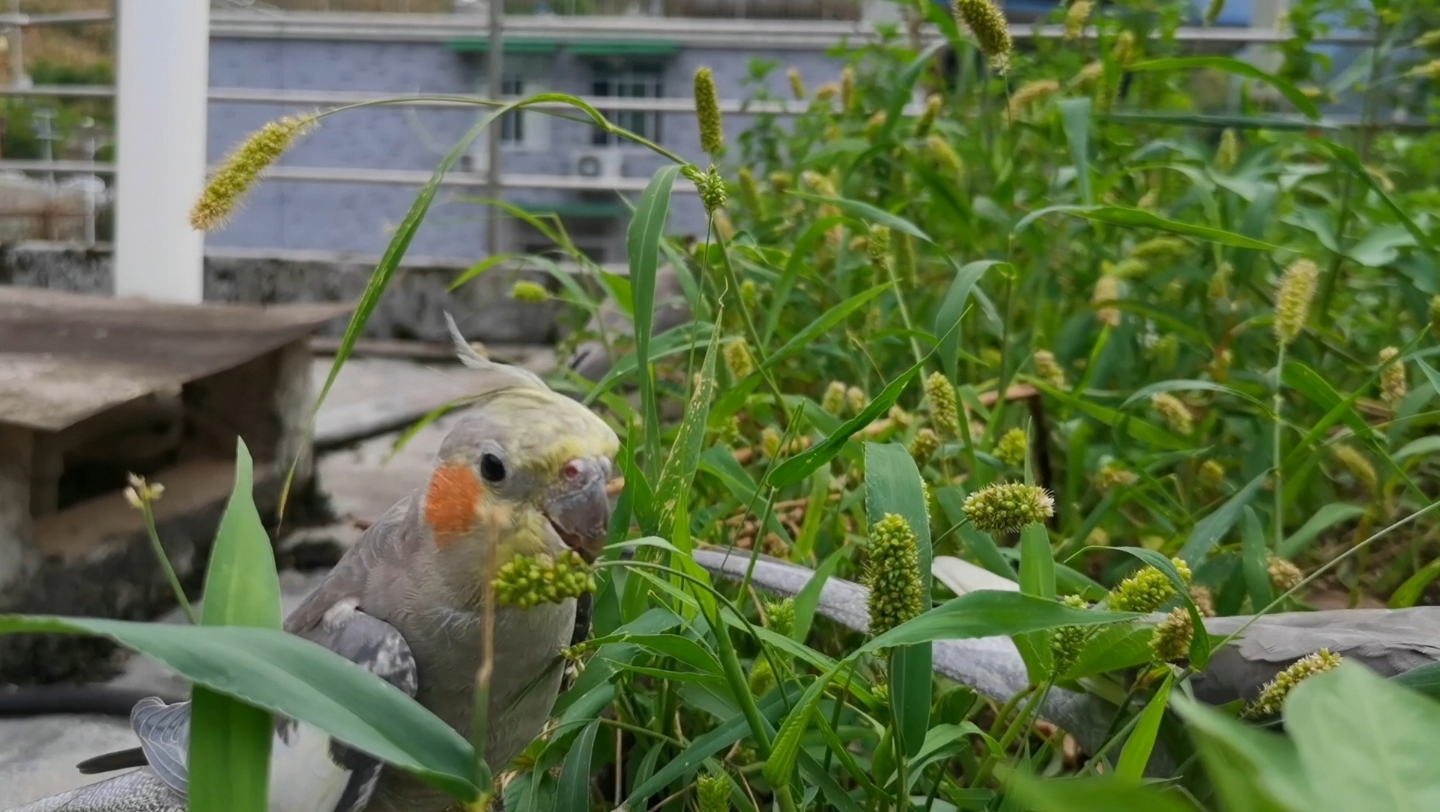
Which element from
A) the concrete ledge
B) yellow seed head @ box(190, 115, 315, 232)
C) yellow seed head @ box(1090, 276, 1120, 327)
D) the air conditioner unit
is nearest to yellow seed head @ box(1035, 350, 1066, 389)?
yellow seed head @ box(1090, 276, 1120, 327)

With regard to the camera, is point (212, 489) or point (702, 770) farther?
point (212, 489)

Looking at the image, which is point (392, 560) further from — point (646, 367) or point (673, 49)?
point (673, 49)

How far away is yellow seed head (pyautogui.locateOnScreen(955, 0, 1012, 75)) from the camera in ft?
2.31

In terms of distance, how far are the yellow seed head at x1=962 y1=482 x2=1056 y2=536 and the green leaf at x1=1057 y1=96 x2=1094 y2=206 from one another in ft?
1.68

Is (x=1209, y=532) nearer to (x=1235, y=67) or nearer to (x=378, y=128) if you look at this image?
(x=1235, y=67)

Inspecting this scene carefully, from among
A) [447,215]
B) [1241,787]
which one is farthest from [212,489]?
[447,215]

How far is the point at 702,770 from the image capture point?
2.04 ft

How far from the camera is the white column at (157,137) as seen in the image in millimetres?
1544

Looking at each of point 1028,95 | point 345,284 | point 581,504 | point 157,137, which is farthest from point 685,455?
point 345,284

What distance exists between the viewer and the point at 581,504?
0.53m

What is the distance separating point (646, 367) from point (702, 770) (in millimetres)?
259

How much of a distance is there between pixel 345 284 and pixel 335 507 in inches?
57.4

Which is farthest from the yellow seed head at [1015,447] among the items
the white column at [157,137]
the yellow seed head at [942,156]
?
the white column at [157,137]

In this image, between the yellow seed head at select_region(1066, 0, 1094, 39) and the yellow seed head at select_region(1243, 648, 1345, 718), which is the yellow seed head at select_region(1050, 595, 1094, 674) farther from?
the yellow seed head at select_region(1066, 0, 1094, 39)
